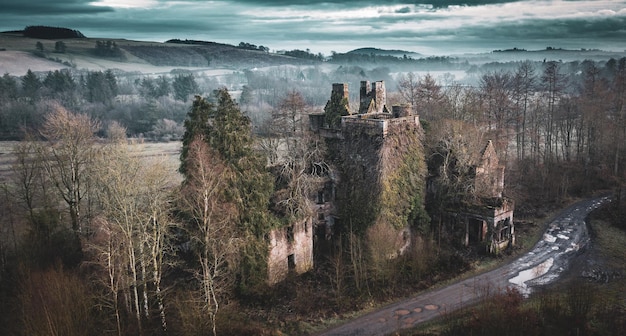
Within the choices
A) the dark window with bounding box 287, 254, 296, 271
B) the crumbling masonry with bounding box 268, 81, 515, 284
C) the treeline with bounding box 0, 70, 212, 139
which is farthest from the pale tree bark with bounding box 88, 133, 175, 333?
the treeline with bounding box 0, 70, 212, 139

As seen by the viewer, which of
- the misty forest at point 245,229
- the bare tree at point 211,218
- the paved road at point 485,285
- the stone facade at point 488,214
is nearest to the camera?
the misty forest at point 245,229

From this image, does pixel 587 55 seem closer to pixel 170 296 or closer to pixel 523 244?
pixel 523 244

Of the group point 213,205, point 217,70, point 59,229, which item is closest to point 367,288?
point 213,205

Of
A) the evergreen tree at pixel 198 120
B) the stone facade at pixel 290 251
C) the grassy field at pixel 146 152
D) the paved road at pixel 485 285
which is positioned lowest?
the paved road at pixel 485 285

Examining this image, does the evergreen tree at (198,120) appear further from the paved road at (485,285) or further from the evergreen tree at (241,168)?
the paved road at (485,285)

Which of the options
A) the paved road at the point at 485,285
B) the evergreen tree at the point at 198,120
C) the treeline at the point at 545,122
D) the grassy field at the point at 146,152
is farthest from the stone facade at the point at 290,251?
the treeline at the point at 545,122
